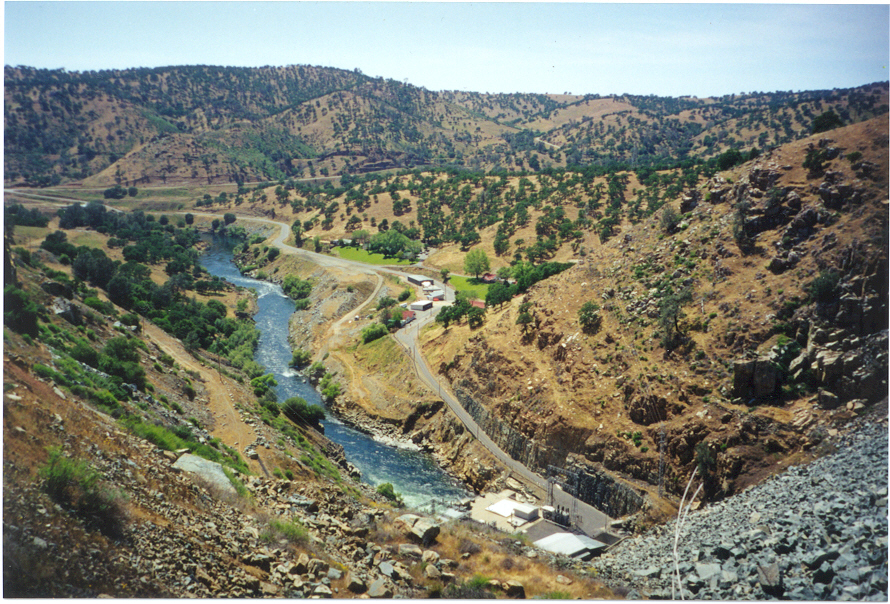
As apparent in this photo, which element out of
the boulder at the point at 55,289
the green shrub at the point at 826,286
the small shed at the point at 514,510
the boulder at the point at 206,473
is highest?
the green shrub at the point at 826,286

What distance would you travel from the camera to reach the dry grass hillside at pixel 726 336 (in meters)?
26.3

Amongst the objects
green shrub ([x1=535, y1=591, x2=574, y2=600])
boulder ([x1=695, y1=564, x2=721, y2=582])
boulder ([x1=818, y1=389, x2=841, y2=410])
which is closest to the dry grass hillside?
boulder ([x1=818, y1=389, x2=841, y2=410])

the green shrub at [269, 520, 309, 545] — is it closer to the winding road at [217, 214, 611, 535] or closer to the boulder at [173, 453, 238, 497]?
the boulder at [173, 453, 238, 497]

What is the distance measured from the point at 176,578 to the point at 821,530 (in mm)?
18263

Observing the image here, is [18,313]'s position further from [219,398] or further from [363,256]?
[363,256]

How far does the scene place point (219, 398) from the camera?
3691cm

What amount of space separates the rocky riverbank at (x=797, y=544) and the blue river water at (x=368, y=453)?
57.4ft

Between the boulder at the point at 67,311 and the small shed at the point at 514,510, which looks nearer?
the small shed at the point at 514,510

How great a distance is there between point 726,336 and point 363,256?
75752mm

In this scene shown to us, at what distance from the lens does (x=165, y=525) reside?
47.9 feet

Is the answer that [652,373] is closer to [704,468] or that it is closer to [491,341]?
[704,468]

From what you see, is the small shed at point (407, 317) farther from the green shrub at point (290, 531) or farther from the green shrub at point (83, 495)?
the green shrub at point (83, 495)

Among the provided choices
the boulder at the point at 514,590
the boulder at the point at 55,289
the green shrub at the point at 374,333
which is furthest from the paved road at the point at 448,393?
the boulder at the point at 55,289

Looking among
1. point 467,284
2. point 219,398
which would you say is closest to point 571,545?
point 219,398
